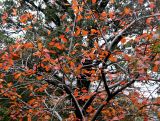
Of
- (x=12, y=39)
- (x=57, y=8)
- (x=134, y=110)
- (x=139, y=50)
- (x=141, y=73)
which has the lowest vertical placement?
(x=134, y=110)

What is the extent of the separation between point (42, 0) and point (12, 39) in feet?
6.38

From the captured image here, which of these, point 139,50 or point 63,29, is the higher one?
point 63,29

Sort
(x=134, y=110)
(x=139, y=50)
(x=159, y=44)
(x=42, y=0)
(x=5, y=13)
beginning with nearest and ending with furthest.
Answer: (x=159, y=44), (x=139, y=50), (x=134, y=110), (x=5, y=13), (x=42, y=0)

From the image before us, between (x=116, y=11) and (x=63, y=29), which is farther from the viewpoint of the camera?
(x=116, y=11)

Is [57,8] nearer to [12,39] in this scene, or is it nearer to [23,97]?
[12,39]

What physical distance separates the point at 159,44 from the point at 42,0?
6.84 m

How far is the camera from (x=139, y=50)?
223 inches

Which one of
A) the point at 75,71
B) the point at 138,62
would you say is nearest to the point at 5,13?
the point at 75,71

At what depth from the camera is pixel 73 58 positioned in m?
6.20

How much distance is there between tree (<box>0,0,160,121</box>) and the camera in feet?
20.4

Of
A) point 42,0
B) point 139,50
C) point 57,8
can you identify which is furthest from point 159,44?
point 42,0

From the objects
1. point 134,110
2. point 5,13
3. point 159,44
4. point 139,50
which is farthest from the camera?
point 5,13

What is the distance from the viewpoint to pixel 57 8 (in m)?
10.3

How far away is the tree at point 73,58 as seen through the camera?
6207 mm
